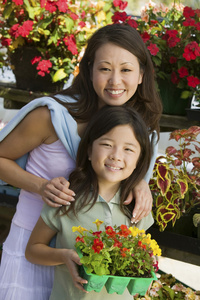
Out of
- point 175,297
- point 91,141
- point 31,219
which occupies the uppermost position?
point 91,141

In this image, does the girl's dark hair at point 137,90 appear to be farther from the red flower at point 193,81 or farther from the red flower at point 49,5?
the red flower at point 49,5

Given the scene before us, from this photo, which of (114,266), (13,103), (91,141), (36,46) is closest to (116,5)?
(36,46)

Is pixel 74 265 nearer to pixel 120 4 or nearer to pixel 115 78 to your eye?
pixel 115 78

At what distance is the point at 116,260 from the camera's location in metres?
1.17

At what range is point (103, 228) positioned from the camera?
4.53 ft

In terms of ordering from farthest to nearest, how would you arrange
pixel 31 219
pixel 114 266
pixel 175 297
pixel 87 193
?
pixel 175 297 → pixel 31 219 → pixel 87 193 → pixel 114 266

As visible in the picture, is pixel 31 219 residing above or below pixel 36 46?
A: below

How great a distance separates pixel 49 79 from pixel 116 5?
603mm

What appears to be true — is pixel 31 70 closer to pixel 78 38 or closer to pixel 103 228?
pixel 78 38

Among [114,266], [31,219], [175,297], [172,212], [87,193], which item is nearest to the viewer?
[114,266]

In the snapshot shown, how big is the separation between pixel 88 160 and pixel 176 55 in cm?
132

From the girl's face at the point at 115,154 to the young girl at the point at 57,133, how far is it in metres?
0.11

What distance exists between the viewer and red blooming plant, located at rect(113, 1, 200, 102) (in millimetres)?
2407

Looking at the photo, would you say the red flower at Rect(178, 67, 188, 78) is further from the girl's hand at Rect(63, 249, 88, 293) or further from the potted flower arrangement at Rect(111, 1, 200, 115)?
the girl's hand at Rect(63, 249, 88, 293)
